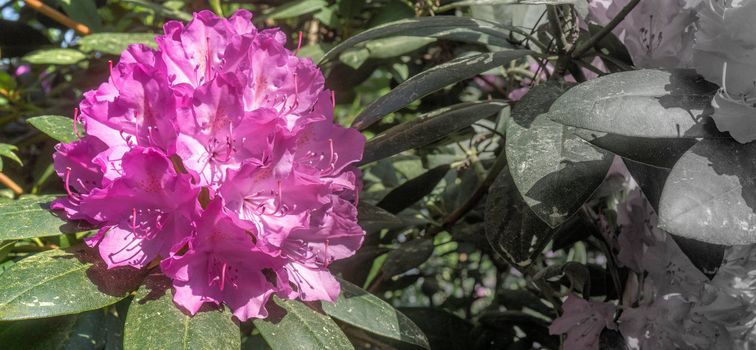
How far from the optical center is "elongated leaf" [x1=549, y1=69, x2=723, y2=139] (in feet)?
2.61

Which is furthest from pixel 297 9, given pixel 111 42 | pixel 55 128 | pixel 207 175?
pixel 207 175

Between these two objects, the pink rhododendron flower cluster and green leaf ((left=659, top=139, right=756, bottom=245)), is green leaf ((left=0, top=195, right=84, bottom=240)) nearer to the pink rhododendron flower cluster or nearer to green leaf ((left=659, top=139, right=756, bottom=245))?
the pink rhododendron flower cluster

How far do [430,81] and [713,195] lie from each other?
1.23 ft

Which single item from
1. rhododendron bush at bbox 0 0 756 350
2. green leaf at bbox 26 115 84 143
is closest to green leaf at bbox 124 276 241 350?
rhododendron bush at bbox 0 0 756 350

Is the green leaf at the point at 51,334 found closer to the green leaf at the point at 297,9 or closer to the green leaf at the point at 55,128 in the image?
the green leaf at the point at 55,128

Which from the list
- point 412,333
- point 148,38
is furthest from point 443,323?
point 148,38

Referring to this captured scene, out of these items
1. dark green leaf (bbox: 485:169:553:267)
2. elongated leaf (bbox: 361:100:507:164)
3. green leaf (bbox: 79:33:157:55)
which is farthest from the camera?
green leaf (bbox: 79:33:157:55)

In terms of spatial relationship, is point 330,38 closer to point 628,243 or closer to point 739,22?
point 628,243

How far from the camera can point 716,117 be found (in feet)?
2.66

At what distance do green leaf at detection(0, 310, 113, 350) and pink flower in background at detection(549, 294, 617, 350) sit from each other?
0.62 m

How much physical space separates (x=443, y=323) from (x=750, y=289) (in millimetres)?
494

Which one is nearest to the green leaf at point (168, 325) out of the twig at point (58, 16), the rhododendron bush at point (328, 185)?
the rhododendron bush at point (328, 185)

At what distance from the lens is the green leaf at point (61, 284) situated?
30.0 inches

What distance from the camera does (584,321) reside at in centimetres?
118
